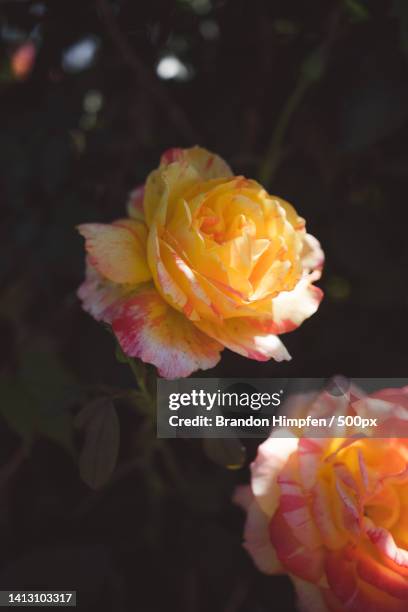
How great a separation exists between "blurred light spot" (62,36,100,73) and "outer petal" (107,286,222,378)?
1.47 feet

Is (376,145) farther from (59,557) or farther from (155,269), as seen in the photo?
(59,557)

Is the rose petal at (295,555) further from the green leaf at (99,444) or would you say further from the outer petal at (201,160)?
the outer petal at (201,160)

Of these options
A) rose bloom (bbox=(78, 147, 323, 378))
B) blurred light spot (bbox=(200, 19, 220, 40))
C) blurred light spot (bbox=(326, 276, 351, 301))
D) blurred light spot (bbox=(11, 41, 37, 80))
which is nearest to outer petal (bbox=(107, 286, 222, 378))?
rose bloom (bbox=(78, 147, 323, 378))

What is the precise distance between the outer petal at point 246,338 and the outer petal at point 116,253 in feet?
0.20

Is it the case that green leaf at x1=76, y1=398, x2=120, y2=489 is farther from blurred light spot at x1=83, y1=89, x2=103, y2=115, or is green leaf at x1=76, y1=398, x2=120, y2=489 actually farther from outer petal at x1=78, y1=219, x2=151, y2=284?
blurred light spot at x1=83, y1=89, x2=103, y2=115

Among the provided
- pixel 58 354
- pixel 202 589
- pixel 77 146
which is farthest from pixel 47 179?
pixel 202 589

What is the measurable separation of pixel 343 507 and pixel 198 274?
0.19 meters

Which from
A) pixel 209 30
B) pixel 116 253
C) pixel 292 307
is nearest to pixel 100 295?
pixel 116 253

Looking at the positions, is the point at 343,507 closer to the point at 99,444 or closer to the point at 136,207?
the point at 99,444

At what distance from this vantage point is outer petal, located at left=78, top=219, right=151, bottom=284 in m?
0.48

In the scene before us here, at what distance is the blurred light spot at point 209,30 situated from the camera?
0.90m

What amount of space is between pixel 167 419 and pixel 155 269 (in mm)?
125

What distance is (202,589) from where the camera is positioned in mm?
786

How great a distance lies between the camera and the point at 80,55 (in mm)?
871
